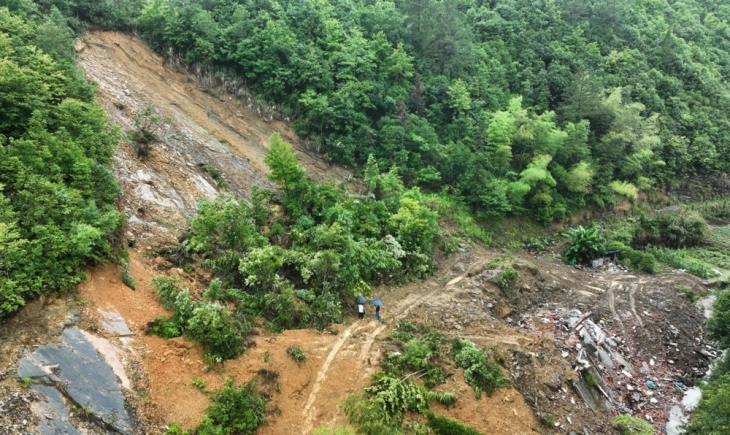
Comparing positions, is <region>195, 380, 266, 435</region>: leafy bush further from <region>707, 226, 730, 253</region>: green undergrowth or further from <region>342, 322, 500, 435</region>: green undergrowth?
<region>707, 226, 730, 253</region>: green undergrowth

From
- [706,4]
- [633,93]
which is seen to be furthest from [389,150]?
[706,4]

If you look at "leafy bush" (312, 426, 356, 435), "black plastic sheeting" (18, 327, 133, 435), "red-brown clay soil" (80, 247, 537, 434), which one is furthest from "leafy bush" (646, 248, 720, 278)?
Result: "black plastic sheeting" (18, 327, 133, 435)

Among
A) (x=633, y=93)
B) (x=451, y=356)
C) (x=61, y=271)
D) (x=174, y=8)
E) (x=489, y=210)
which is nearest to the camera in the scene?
(x=61, y=271)

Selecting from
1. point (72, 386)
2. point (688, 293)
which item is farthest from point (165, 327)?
point (688, 293)

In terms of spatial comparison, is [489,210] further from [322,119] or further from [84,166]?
[84,166]

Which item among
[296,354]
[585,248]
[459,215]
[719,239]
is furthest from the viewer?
[719,239]

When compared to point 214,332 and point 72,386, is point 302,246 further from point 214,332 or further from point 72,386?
point 72,386
